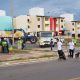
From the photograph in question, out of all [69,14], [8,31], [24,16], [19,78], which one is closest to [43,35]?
[19,78]

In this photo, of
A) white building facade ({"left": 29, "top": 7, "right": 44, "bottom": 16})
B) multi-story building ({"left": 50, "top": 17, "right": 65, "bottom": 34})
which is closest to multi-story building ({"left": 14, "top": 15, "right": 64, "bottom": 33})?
multi-story building ({"left": 50, "top": 17, "right": 65, "bottom": 34})

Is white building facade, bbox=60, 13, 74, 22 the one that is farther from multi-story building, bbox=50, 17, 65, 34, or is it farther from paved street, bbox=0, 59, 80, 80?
paved street, bbox=0, 59, 80, 80

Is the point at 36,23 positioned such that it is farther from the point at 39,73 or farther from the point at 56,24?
the point at 39,73

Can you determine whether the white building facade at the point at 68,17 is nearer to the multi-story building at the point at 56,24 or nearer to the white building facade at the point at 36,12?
the multi-story building at the point at 56,24

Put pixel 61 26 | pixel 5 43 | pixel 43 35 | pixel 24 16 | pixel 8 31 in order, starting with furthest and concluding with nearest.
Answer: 1. pixel 61 26
2. pixel 24 16
3. pixel 8 31
4. pixel 43 35
5. pixel 5 43

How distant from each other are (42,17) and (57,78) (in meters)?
108

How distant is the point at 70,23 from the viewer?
136 metres

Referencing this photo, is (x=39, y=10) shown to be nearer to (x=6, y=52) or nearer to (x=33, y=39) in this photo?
(x=33, y=39)

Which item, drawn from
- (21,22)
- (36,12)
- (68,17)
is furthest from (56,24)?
(68,17)

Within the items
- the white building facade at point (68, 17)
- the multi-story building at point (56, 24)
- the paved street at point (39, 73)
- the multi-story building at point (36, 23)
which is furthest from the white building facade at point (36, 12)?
the paved street at point (39, 73)

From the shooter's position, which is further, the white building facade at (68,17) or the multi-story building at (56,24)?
the white building facade at (68,17)

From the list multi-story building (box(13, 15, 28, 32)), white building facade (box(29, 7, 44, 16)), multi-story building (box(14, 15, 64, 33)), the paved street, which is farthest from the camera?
white building facade (box(29, 7, 44, 16))

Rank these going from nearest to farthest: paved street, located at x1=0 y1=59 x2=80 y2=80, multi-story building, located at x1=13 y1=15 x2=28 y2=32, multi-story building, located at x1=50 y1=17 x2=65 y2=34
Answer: paved street, located at x1=0 y1=59 x2=80 y2=80 < multi-story building, located at x1=13 y1=15 x2=28 y2=32 < multi-story building, located at x1=50 y1=17 x2=65 y2=34

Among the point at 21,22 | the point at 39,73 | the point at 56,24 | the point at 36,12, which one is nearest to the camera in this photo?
the point at 39,73
